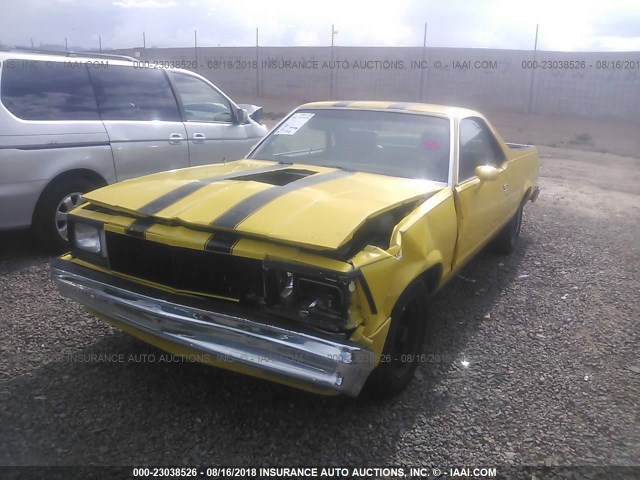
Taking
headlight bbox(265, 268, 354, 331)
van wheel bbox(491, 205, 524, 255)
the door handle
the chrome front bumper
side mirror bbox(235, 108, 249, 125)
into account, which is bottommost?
van wheel bbox(491, 205, 524, 255)

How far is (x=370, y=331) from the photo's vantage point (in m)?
2.38

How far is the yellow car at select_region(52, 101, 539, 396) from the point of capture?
231 centimetres

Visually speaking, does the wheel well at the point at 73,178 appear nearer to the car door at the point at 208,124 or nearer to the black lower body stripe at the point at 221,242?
the car door at the point at 208,124

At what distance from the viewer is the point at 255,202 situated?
2.74m

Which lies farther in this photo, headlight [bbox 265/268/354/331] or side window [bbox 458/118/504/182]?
side window [bbox 458/118/504/182]

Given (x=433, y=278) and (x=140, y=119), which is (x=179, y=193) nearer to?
(x=433, y=278)

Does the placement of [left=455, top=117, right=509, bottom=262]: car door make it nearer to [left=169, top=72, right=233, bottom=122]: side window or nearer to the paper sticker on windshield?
the paper sticker on windshield

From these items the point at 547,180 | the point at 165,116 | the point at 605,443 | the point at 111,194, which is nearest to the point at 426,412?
the point at 605,443

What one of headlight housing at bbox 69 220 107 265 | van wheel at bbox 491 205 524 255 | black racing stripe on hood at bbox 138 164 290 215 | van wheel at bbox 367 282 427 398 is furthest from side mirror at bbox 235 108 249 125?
van wheel at bbox 367 282 427 398

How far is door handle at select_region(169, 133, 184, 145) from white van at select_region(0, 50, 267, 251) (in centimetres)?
1

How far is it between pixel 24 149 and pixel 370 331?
3370mm

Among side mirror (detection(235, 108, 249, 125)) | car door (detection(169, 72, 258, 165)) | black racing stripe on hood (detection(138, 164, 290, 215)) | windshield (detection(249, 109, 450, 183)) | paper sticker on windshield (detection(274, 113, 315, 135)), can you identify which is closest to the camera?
black racing stripe on hood (detection(138, 164, 290, 215))

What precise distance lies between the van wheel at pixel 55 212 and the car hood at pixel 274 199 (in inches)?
62.8

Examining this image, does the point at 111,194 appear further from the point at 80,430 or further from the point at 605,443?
the point at 605,443
